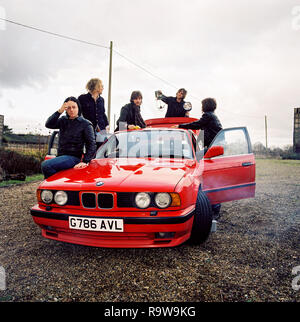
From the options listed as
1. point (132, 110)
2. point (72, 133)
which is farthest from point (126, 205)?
point (132, 110)

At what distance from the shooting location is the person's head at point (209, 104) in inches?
160

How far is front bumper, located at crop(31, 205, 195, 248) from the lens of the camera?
2104 mm

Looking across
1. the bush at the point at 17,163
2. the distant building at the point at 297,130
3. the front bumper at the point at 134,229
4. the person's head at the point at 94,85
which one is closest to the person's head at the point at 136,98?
the person's head at the point at 94,85

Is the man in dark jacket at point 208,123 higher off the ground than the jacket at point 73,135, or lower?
higher

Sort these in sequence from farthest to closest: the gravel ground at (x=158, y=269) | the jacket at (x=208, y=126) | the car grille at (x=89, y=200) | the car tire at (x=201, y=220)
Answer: the jacket at (x=208, y=126) → the car tire at (x=201, y=220) → the car grille at (x=89, y=200) → the gravel ground at (x=158, y=269)

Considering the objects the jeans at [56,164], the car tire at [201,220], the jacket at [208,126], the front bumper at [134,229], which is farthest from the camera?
the jacket at [208,126]

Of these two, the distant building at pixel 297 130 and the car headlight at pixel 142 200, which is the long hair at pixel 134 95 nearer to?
the car headlight at pixel 142 200

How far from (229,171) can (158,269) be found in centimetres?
176

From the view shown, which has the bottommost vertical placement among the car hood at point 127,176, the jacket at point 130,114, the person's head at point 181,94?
the car hood at point 127,176

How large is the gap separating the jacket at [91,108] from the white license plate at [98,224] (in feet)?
7.78

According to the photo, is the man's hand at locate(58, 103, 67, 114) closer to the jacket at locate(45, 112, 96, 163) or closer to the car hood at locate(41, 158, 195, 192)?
the jacket at locate(45, 112, 96, 163)

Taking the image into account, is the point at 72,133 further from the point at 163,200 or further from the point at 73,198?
the point at 163,200
